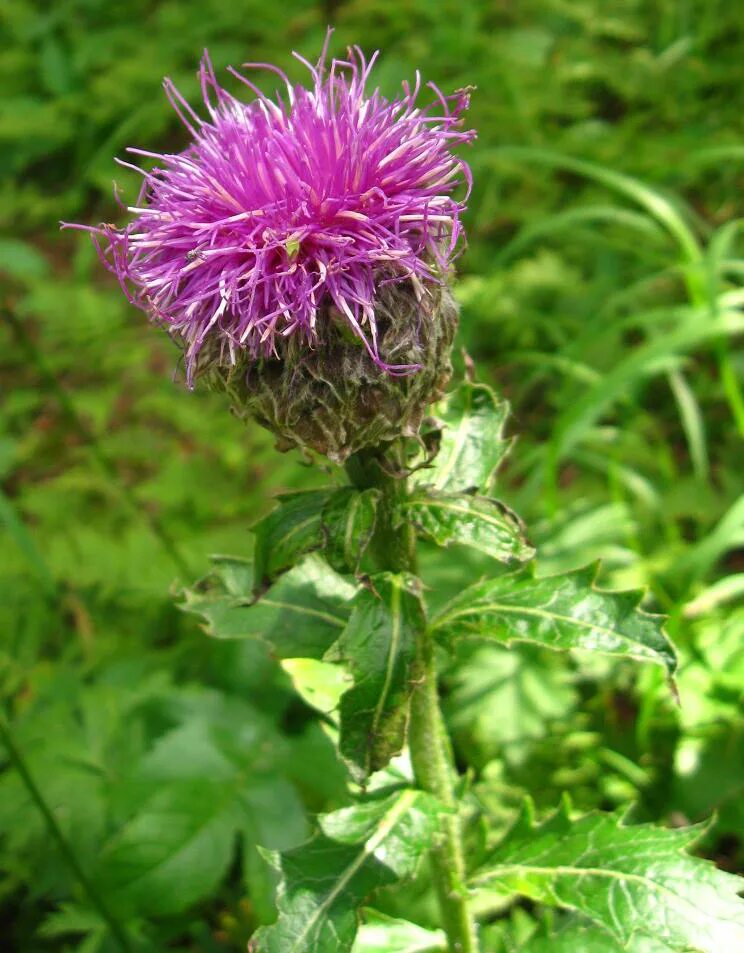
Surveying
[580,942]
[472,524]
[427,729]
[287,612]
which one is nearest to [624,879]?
[580,942]

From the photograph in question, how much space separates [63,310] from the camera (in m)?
5.21

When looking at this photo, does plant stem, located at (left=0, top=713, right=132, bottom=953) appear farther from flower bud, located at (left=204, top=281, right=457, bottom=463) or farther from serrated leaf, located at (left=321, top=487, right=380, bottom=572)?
flower bud, located at (left=204, top=281, right=457, bottom=463)

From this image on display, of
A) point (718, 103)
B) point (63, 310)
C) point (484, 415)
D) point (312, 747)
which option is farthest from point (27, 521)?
point (718, 103)

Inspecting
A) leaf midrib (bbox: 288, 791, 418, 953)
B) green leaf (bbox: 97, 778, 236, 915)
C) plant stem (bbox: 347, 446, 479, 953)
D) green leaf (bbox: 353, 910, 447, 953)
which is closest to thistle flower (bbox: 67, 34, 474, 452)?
plant stem (bbox: 347, 446, 479, 953)

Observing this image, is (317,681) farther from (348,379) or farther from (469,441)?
(348,379)

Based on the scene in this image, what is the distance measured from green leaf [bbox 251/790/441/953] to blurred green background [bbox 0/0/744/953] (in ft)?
1.96

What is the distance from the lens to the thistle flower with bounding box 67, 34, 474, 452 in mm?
1518

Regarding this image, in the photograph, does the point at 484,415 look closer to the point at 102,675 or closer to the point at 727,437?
the point at 102,675

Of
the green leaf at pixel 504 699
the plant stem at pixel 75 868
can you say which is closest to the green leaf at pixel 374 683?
the plant stem at pixel 75 868

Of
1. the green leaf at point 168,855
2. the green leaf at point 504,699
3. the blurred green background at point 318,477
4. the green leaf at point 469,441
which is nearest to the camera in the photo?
the green leaf at point 469,441

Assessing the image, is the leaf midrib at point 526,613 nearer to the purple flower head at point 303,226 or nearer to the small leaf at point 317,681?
the small leaf at point 317,681

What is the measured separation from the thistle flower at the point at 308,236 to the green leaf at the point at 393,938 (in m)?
1.34

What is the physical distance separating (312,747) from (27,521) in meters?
2.53

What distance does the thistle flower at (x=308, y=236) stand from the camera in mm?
1518
